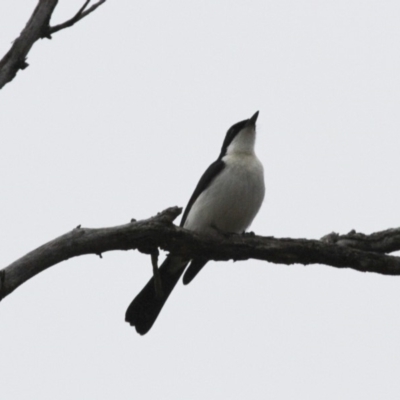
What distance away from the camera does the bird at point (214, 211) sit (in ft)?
23.9

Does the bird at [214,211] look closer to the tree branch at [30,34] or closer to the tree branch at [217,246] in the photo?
the tree branch at [217,246]

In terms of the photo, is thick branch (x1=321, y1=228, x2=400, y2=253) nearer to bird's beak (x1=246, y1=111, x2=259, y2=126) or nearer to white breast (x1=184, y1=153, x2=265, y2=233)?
white breast (x1=184, y1=153, x2=265, y2=233)

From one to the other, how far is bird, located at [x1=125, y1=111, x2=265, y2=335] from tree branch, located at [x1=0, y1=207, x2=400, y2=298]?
124cm

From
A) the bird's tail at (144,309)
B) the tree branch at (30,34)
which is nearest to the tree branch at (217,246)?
the tree branch at (30,34)

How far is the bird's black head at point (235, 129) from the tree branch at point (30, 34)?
360cm

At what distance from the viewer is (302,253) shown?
5.99m

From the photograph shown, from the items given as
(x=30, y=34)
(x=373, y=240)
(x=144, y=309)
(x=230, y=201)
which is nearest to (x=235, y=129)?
(x=230, y=201)

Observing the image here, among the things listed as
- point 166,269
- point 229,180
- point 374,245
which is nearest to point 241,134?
point 229,180

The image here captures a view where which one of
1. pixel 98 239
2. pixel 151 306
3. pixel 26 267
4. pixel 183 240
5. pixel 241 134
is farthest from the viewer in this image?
pixel 241 134

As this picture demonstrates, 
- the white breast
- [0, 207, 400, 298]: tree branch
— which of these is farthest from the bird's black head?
[0, 207, 400, 298]: tree branch

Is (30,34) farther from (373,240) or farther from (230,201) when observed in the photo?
(230,201)

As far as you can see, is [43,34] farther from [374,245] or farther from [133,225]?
[374,245]

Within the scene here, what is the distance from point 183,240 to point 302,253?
0.90 m

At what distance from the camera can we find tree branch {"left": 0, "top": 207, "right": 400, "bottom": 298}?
5117 millimetres
